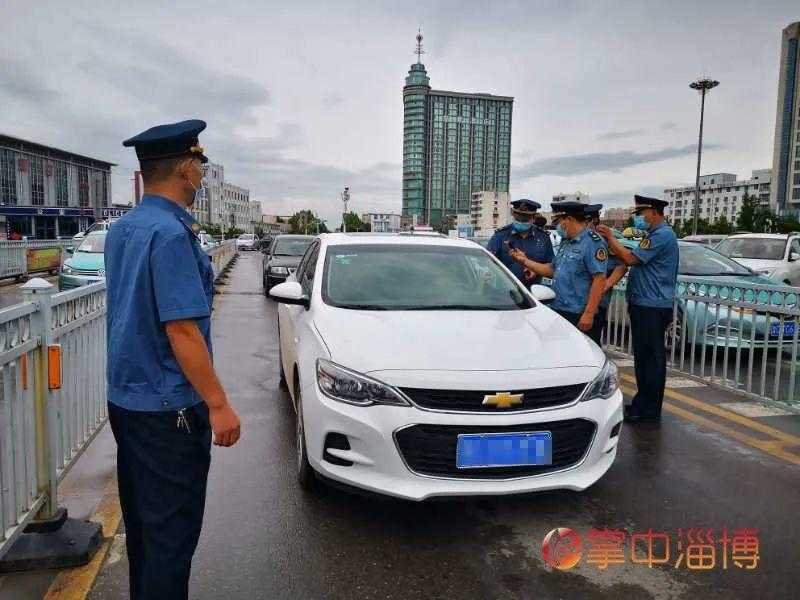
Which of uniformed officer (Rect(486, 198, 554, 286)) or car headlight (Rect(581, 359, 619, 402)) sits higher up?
uniformed officer (Rect(486, 198, 554, 286))

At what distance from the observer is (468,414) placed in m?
3.04

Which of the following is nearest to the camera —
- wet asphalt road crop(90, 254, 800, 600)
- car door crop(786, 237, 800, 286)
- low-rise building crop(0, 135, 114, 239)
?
wet asphalt road crop(90, 254, 800, 600)

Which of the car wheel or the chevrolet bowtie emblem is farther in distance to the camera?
the car wheel

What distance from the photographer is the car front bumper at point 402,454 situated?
3.04 m

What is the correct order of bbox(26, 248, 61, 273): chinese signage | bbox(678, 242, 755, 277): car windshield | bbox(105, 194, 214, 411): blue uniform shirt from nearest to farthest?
bbox(105, 194, 214, 411): blue uniform shirt < bbox(678, 242, 755, 277): car windshield < bbox(26, 248, 61, 273): chinese signage

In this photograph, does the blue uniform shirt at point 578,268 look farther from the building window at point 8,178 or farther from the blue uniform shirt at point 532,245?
the building window at point 8,178

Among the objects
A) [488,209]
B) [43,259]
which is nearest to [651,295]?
[43,259]

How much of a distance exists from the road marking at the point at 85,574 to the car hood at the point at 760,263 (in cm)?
1259

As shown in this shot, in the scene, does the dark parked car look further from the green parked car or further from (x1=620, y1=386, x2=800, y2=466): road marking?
(x1=620, y1=386, x2=800, y2=466): road marking

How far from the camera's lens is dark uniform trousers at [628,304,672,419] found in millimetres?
5301

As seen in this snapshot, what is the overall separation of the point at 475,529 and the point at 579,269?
2.67 m

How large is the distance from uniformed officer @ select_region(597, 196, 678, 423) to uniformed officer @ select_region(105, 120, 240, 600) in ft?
13.2

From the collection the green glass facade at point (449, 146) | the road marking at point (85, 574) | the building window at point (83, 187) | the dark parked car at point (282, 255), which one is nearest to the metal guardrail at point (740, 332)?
the road marking at point (85, 574)

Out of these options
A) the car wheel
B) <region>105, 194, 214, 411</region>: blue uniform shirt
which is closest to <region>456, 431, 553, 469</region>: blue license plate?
the car wheel
